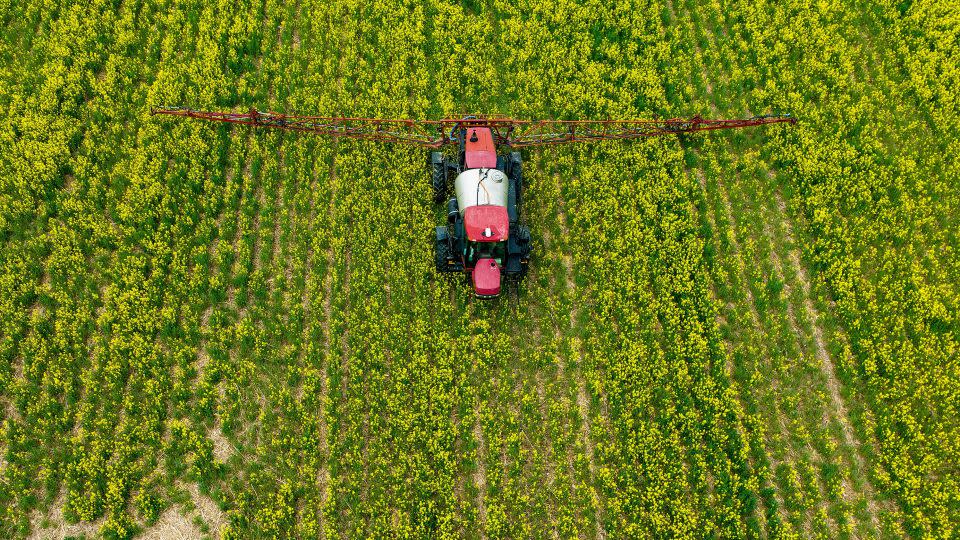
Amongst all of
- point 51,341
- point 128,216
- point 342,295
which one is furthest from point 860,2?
point 51,341

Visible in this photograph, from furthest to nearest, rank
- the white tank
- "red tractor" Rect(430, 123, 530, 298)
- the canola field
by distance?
the white tank < "red tractor" Rect(430, 123, 530, 298) < the canola field

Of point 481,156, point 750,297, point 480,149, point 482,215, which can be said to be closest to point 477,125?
point 480,149

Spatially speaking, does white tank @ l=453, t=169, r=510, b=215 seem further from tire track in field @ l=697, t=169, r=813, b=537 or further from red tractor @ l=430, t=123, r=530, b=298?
tire track in field @ l=697, t=169, r=813, b=537

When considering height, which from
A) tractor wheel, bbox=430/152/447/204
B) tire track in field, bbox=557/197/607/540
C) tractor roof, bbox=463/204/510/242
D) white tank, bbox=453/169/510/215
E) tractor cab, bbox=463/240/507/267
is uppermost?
tractor wheel, bbox=430/152/447/204

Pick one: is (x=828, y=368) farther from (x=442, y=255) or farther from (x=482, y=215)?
(x=442, y=255)

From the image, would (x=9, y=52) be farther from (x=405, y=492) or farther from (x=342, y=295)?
(x=405, y=492)

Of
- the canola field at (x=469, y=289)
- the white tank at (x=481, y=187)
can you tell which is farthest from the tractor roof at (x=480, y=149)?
the canola field at (x=469, y=289)

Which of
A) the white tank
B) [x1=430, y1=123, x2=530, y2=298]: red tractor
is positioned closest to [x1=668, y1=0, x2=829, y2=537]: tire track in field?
[x1=430, y1=123, x2=530, y2=298]: red tractor
